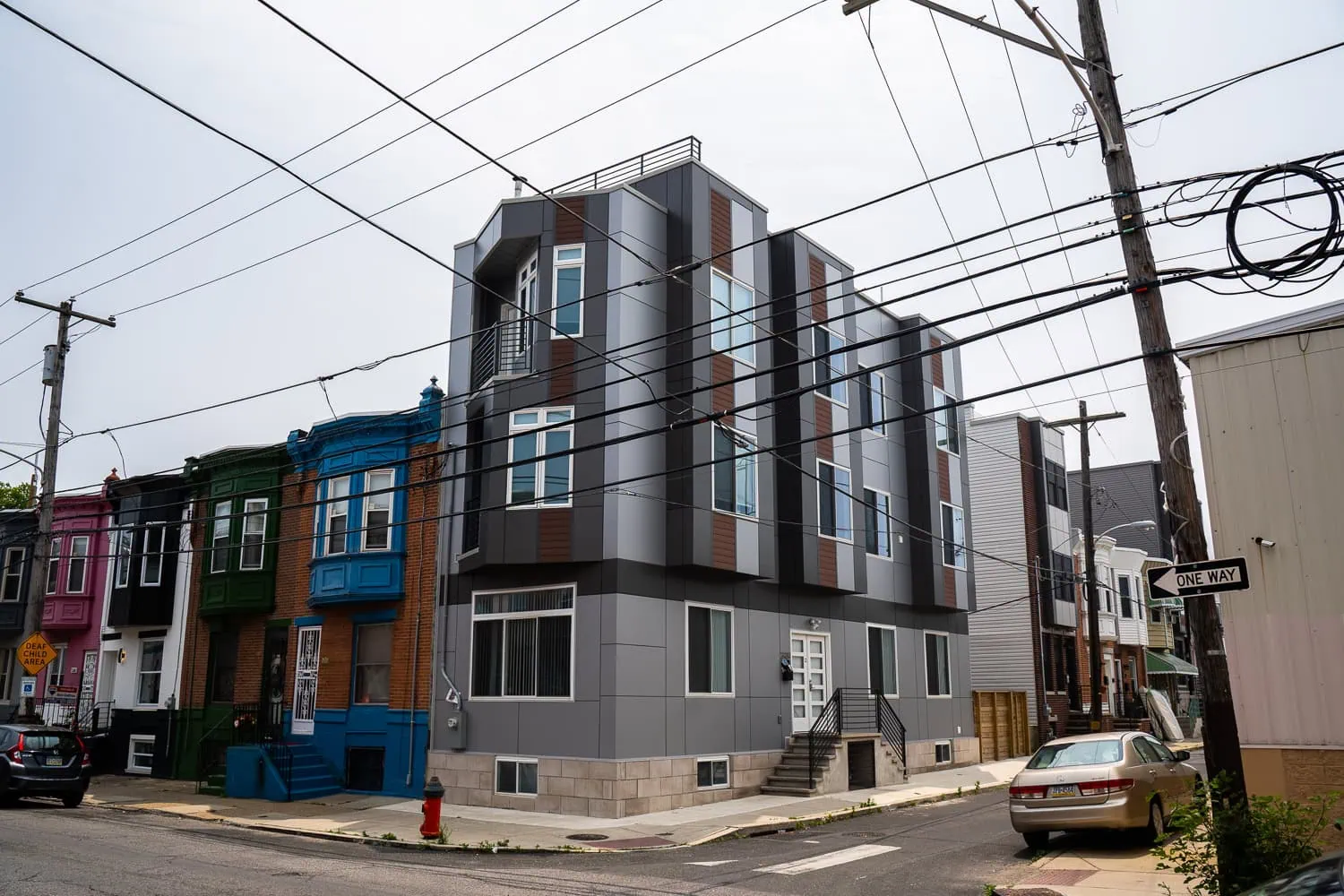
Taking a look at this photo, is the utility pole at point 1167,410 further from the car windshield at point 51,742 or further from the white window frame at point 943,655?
the white window frame at point 943,655

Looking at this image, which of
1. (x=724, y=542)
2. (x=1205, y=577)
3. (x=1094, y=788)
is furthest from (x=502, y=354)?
(x=1205, y=577)

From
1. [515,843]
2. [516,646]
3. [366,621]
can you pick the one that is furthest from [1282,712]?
[366,621]

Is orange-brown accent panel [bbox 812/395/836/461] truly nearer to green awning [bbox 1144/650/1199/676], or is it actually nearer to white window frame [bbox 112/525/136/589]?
white window frame [bbox 112/525/136/589]

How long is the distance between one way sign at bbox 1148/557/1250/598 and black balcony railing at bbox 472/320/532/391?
45.9ft

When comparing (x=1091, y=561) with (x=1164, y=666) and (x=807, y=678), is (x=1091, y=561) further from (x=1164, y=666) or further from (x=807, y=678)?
(x=1164, y=666)

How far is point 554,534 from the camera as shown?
20.0m

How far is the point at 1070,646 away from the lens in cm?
4125

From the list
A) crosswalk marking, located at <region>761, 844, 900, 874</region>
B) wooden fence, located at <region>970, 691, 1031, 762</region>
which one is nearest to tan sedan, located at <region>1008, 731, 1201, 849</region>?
crosswalk marking, located at <region>761, 844, 900, 874</region>

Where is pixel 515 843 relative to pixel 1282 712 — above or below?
below

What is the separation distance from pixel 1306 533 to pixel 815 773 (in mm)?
13050

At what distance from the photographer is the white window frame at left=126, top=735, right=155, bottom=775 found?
27828 mm

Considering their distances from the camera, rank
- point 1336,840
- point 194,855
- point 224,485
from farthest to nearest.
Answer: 1. point 224,485
2. point 194,855
3. point 1336,840

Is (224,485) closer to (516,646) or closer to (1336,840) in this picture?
(516,646)

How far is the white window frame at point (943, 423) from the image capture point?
30531 millimetres
